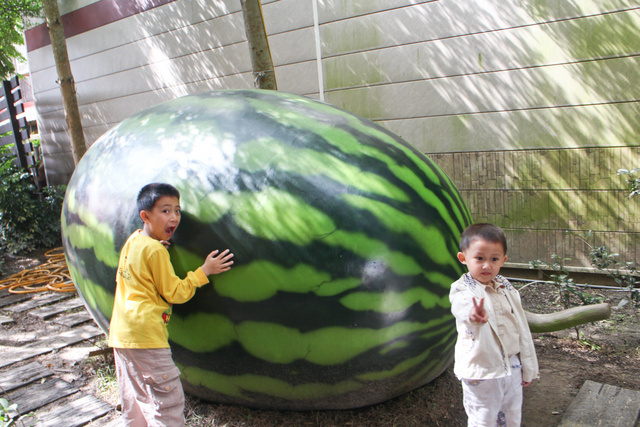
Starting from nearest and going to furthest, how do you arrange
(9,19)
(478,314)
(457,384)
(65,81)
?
(478,314) < (457,384) < (65,81) < (9,19)

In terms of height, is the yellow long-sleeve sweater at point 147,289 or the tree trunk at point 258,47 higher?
the tree trunk at point 258,47

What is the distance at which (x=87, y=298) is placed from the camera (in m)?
2.55

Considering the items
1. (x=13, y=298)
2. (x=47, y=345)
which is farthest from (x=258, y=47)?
(x=13, y=298)

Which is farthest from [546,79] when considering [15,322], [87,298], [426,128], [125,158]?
[15,322]

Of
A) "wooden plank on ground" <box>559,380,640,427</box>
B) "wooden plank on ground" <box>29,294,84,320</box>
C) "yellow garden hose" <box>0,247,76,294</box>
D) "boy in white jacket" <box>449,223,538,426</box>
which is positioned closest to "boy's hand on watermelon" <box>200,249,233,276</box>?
"boy in white jacket" <box>449,223,538,426</box>

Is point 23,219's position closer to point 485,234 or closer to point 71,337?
point 71,337

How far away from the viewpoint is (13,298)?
4770 mm

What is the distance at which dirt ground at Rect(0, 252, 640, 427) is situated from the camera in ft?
7.20

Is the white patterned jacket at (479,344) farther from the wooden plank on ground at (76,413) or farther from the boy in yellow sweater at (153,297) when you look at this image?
the wooden plank on ground at (76,413)

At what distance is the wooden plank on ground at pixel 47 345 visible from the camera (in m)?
3.36

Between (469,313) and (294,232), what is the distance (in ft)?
2.43

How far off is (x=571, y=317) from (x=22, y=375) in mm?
3160

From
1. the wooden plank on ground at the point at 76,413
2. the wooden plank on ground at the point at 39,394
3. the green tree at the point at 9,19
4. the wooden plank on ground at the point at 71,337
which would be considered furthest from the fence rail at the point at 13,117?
the wooden plank on ground at the point at 76,413

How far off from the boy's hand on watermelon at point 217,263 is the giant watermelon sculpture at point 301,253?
46 mm
